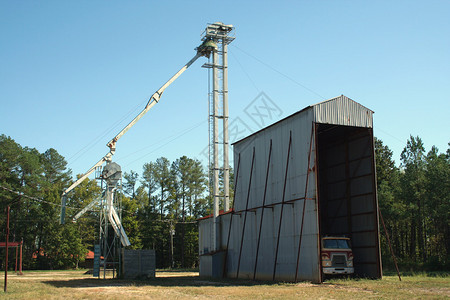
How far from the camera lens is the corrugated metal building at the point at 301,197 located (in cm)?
2505

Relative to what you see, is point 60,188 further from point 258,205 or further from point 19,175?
point 258,205

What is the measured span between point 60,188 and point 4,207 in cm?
1322

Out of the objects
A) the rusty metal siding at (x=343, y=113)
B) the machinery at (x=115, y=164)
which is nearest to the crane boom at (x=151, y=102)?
the machinery at (x=115, y=164)

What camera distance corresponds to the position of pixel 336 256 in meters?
25.0

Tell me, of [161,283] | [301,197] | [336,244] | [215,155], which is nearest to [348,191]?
[336,244]

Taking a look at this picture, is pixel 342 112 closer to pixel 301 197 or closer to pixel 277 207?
pixel 301 197

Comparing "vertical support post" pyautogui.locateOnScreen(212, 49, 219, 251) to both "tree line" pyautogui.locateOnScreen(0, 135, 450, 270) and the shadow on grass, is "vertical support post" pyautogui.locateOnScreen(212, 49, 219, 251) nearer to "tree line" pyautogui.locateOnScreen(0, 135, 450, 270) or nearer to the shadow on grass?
the shadow on grass

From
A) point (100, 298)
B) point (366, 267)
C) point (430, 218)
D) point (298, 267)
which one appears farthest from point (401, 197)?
point (100, 298)

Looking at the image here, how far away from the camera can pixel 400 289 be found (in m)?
19.7

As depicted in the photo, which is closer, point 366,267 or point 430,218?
point 366,267

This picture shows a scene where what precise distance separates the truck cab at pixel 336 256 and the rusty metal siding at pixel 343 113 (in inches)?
263

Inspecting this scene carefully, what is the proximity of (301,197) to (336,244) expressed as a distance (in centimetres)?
331

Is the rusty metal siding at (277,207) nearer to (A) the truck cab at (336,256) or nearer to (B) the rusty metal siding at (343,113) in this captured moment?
(B) the rusty metal siding at (343,113)

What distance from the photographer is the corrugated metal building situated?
82.2ft
